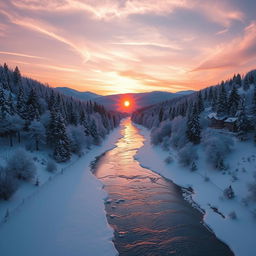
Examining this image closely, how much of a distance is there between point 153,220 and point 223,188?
12527 mm

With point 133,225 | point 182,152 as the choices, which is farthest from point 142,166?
point 133,225

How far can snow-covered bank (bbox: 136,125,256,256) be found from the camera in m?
18.8

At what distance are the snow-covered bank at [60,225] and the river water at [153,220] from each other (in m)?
1.68

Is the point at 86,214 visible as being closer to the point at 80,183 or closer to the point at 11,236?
the point at 11,236

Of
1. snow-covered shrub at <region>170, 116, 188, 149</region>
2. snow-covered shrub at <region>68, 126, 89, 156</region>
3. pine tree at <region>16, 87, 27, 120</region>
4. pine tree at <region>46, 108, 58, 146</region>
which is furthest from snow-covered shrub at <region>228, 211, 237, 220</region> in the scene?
pine tree at <region>16, 87, 27, 120</region>

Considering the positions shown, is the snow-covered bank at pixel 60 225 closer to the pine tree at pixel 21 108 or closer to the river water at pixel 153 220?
the river water at pixel 153 220

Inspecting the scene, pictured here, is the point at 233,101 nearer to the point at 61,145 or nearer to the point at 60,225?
the point at 61,145

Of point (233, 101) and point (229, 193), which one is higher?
point (233, 101)

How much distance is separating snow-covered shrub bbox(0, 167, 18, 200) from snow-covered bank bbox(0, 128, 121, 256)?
245cm

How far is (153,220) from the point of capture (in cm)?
2214

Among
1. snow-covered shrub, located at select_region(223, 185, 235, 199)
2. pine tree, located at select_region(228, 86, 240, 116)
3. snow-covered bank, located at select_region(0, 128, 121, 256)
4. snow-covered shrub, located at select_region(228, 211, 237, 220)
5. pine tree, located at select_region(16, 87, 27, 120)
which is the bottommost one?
snow-covered bank, located at select_region(0, 128, 121, 256)

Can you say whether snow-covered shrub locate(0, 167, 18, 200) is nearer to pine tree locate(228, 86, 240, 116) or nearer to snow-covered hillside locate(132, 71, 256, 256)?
snow-covered hillside locate(132, 71, 256, 256)

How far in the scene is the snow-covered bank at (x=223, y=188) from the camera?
1884 cm

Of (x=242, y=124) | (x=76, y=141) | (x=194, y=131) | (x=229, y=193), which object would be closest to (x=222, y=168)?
(x=229, y=193)
